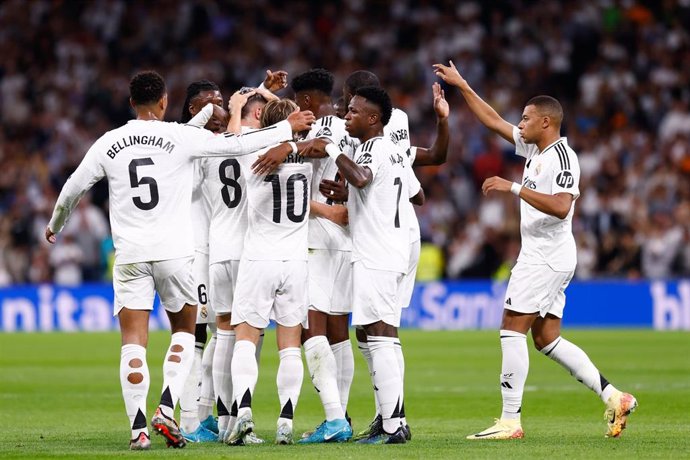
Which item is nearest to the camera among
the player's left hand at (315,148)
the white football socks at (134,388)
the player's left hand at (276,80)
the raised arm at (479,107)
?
the white football socks at (134,388)

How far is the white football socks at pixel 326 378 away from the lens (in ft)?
30.4

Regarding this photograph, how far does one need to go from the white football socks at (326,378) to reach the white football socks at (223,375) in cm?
67

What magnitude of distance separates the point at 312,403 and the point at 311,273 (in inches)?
138

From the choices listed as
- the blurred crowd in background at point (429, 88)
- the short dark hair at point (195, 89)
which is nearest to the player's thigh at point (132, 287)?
the short dark hair at point (195, 89)

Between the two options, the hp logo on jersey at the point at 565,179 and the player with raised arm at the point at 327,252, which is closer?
the hp logo on jersey at the point at 565,179

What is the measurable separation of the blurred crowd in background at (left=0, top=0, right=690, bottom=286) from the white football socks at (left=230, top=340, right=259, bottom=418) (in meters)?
15.9

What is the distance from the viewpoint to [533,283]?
960 cm

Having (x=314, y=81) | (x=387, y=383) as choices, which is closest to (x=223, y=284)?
(x=387, y=383)

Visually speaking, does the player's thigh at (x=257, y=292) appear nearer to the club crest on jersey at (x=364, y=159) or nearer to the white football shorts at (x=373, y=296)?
the white football shorts at (x=373, y=296)

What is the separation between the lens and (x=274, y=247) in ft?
30.1

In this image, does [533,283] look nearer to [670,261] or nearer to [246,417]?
[246,417]

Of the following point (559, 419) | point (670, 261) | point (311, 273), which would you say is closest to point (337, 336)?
point (311, 273)

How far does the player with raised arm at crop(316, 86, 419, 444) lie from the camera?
352 inches

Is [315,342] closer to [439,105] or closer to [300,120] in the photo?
[300,120]
